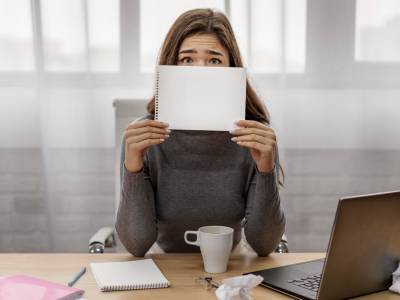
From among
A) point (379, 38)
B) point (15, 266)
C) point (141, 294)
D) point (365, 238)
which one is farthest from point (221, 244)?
point (379, 38)

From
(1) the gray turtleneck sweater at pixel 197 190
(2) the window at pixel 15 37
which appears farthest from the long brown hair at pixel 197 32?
(2) the window at pixel 15 37

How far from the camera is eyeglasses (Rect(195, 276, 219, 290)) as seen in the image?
3.43 feet

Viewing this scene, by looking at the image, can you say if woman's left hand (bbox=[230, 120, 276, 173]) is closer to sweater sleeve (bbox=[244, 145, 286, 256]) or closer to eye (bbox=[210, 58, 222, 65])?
sweater sleeve (bbox=[244, 145, 286, 256])

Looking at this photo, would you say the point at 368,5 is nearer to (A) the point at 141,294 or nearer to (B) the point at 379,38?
(B) the point at 379,38

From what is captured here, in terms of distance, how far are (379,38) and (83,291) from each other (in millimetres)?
1611

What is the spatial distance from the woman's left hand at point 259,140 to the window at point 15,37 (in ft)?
3.74

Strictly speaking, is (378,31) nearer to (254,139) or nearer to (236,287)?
(254,139)

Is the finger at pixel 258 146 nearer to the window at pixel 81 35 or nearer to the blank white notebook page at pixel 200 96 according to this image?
the blank white notebook page at pixel 200 96

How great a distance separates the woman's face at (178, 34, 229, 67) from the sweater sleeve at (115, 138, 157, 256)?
0.32 metres

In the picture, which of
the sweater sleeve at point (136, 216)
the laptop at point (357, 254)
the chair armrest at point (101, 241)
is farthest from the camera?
the chair armrest at point (101, 241)

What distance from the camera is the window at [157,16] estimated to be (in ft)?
6.72

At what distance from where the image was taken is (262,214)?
4.35 feet

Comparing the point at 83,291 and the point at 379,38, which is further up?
the point at 379,38

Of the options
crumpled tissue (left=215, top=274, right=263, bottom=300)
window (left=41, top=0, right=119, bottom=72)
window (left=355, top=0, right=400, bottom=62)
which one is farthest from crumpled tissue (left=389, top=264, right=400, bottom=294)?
window (left=41, top=0, right=119, bottom=72)
